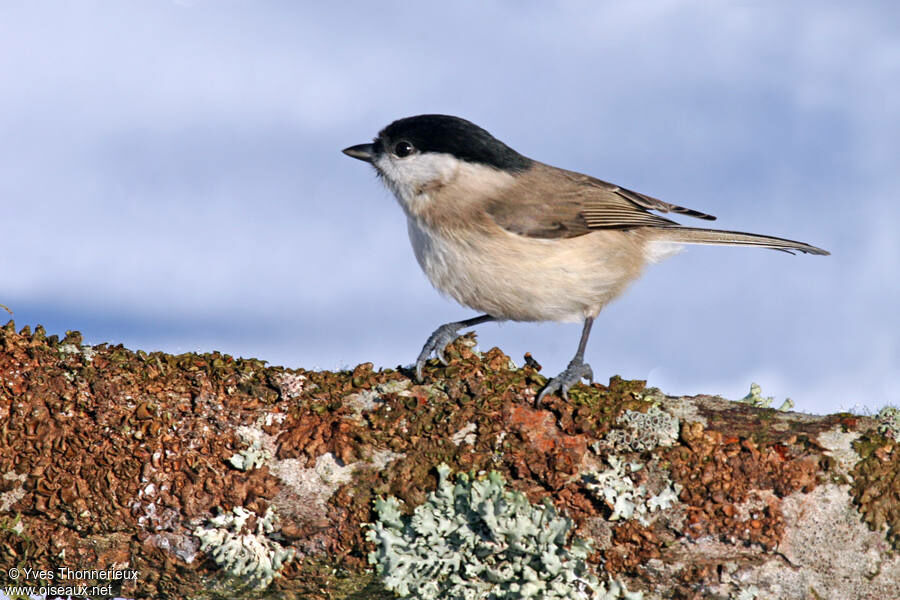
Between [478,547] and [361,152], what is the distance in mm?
3359

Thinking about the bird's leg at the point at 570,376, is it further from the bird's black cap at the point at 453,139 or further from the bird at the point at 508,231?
the bird's black cap at the point at 453,139

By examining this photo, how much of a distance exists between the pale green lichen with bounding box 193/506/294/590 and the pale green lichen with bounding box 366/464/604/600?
0.48m

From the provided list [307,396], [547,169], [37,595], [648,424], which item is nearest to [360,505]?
[307,396]

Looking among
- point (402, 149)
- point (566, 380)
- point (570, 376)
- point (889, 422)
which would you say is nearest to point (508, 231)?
point (402, 149)

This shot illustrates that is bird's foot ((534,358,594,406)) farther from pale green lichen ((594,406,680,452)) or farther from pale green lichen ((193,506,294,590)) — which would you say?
pale green lichen ((193,506,294,590))

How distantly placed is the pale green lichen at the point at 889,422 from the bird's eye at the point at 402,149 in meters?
3.43

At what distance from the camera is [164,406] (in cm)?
382

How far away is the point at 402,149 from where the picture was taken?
5.69 m

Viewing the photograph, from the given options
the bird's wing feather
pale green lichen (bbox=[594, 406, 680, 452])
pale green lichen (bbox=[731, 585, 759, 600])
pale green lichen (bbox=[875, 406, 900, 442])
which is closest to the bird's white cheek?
the bird's wing feather

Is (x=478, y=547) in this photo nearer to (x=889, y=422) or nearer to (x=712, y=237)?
(x=889, y=422)

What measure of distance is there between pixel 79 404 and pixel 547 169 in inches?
151

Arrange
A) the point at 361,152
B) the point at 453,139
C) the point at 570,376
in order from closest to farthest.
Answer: the point at 570,376 < the point at 453,139 < the point at 361,152

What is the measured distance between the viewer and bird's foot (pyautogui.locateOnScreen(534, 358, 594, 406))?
3.79 meters

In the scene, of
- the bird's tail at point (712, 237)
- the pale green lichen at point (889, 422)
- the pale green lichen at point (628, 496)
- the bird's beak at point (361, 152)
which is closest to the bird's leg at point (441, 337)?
the pale green lichen at point (628, 496)
